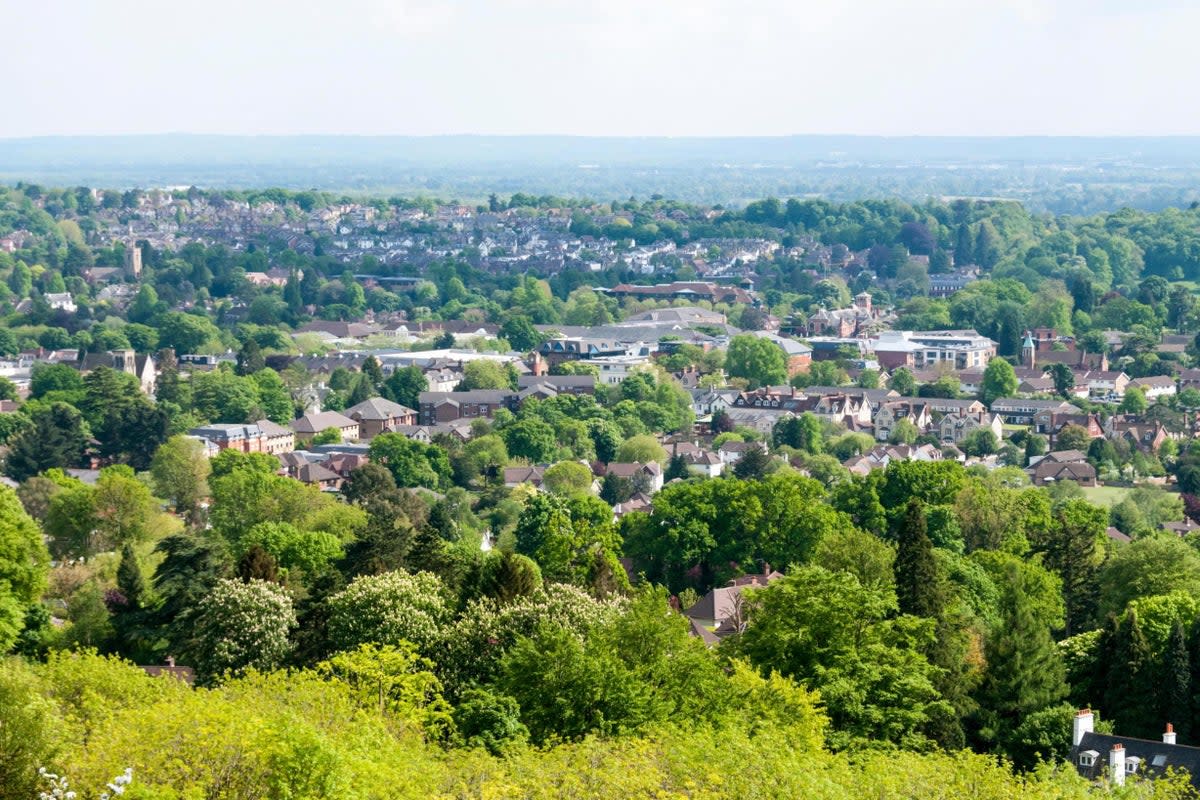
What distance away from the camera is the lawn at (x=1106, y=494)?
59.6 meters

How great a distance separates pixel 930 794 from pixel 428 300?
104 metres

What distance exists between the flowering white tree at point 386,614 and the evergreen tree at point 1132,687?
29.1 feet

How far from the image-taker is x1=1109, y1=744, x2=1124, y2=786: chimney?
24594 mm

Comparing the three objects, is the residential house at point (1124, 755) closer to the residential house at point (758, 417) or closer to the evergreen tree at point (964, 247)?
the residential house at point (758, 417)

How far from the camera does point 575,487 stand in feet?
194

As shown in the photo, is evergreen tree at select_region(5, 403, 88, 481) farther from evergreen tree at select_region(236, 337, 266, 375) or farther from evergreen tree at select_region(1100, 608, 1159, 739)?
evergreen tree at select_region(1100, 608, 1159, 739)

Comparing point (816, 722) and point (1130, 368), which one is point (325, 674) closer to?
point (816, 722)

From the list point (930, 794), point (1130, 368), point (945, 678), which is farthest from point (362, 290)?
point (930, 794)

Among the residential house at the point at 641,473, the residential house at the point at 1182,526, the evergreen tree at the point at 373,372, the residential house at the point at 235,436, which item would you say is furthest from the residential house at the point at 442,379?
the residential house at the point at 1182,526

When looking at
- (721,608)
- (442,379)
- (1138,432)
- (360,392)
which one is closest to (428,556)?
(721,608)

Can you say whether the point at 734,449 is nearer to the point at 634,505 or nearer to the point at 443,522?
the point at 634,505

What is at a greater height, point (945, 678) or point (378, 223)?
point (945, 678)

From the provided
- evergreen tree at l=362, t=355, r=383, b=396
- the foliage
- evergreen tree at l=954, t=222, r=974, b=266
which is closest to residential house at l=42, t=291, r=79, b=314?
evergreen tree at l=362, t=355, r=383, b=396

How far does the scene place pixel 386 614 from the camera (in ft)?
93.9
